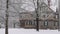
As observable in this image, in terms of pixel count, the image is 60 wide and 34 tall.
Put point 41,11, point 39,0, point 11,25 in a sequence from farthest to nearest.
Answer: point 11,25 → point 39,0 → point 41,11

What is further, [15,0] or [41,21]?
[41,21]

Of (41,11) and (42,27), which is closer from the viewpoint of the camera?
(41,11)

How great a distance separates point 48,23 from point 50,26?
797mm

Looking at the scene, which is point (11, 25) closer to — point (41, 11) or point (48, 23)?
point (48, 23)

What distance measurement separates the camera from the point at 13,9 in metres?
22.7

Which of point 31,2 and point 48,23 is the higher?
point 31,2

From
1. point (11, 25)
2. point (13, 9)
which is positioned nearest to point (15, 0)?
point (13, 9)

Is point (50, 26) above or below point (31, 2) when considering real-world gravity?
below

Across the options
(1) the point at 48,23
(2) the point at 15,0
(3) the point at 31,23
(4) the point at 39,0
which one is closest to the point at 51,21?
(1) the point at 48,23

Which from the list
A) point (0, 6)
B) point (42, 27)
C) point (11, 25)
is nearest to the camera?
point (0, 6)

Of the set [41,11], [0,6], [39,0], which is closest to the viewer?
[0,6]

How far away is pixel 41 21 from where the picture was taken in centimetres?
4103

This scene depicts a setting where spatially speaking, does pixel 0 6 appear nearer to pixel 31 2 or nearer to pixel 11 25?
pixel 31 2

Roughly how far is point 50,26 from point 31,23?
13.8 ft
